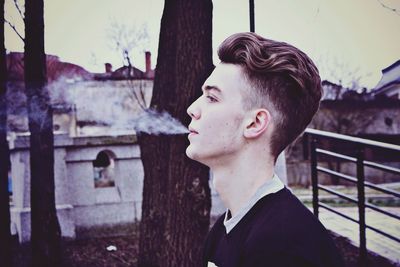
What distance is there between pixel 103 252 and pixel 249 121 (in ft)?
14.2

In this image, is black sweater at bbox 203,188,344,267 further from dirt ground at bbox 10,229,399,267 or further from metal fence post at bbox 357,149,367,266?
dirt ground at bbox 10,229,399,267

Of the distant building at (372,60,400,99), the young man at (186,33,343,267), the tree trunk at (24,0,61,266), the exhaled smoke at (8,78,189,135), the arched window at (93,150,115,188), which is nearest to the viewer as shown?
the young man at (186,33,343,267)

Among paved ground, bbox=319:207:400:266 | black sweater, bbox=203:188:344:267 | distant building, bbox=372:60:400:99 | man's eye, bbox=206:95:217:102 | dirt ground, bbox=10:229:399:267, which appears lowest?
dirt ground, bbox=10:229:399:267

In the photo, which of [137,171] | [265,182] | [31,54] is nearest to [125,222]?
[137,171]

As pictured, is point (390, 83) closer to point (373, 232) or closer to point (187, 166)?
point (373, 232)

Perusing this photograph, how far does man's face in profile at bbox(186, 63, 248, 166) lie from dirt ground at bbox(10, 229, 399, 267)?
329 cm

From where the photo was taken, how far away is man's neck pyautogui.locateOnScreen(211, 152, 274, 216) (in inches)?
53.6

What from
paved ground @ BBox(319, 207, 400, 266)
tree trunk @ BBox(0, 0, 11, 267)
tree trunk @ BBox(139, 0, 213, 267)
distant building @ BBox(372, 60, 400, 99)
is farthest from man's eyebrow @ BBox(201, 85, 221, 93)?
tree trunk @ BBox(0, 0, 11, 267)

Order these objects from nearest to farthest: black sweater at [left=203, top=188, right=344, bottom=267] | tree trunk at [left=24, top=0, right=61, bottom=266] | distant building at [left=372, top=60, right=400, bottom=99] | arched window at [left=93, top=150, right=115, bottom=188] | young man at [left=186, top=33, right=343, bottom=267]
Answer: black sweater at [left=203, top=188, right=344, bottom=267] → young man at [left=186, top=33, right=343, bottom=267] → distant building at [left=372, top=60, right=400, bottom=99] → tree trunk at [left=24, top=0, right=61, bottom=266] → arched window at [left=93, top=150, right=115, bottom=188]

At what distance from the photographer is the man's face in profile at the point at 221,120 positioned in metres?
1.34

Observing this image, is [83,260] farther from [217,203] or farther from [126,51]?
[126,51]

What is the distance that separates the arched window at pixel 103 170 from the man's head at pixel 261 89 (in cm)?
531

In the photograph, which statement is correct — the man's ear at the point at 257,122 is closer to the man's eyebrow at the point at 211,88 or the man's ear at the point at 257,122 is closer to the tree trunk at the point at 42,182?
the man's eyebrow at the point at 211,88

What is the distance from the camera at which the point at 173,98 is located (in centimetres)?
359
